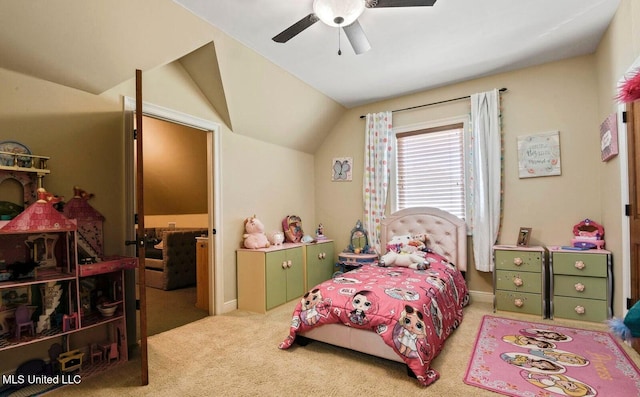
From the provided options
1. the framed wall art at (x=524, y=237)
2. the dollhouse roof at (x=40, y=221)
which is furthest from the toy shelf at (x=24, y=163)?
the framed wall art at (x=524, y=237)

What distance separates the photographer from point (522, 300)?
324 centimetres

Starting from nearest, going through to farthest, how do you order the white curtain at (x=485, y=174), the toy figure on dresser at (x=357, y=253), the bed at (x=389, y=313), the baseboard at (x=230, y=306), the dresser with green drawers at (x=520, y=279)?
the bed at (x=389, y=313)
the dresser with green drawers at (x=520, y=279)
the baseboard at (x=230, y=306)
the white curtain at (x=485, y=174)
the toy figure on dresser at (x=357, y=253)

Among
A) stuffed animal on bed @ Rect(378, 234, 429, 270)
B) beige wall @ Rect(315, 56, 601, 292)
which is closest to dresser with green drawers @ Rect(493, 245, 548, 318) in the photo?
beige wall @ Rect(315, 56, 601, 292)

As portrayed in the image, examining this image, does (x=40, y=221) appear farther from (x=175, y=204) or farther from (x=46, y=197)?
(x=175, y=204)

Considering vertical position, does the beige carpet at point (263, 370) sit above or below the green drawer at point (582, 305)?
below

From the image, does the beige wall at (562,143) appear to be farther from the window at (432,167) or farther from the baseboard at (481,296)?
the window at (432,167)

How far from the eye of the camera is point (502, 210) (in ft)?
12.2

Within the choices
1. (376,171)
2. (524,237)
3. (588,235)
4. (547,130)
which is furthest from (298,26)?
(588,235)

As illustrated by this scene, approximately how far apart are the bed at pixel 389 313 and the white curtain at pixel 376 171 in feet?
3.83

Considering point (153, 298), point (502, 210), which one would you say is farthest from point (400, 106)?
point (153, 298)

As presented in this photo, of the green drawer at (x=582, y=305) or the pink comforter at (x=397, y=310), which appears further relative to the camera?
the green drawer at (x=582, y=305)

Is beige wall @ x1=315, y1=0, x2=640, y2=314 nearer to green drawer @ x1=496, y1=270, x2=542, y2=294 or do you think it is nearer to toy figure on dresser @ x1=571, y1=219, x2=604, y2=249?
toy figure on dresser @ x1=571, y1=219, x2=604, y2=249

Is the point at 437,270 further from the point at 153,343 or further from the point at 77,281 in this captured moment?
the point at 77,281

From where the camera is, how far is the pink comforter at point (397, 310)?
2.07 m
